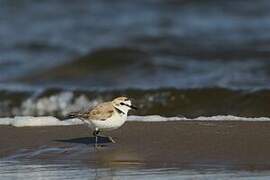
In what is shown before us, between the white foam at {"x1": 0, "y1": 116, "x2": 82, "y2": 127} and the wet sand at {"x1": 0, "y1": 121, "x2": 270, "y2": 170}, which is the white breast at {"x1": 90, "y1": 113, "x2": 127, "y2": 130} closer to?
the wet sand at {"x1": 0, "y1": 121, "x2": 270, "y2": 170}

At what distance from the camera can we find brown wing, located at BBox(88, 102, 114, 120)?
26.1ft

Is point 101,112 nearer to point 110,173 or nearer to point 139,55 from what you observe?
point 110,173

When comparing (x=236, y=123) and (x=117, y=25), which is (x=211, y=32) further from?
(x=236, y=123)

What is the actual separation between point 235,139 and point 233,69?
248 inches

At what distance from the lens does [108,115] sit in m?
7.93

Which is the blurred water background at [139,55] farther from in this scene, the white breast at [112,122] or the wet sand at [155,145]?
the white breast at [112,122]

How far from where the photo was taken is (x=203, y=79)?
1373cm

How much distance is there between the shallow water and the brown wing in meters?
0.54

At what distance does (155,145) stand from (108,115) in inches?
19.4

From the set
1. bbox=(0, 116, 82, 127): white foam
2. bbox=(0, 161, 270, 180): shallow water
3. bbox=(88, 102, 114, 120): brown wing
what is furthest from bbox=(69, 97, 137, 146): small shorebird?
bbox=(0, 116, 82, 127): white foam

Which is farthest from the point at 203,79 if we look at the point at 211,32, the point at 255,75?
the point at 211,32

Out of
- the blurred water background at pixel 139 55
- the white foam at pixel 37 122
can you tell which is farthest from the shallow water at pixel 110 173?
the blurred water background at pixel 139 55

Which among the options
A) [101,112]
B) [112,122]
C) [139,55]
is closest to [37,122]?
[101,112]

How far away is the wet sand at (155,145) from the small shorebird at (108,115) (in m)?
0.21
